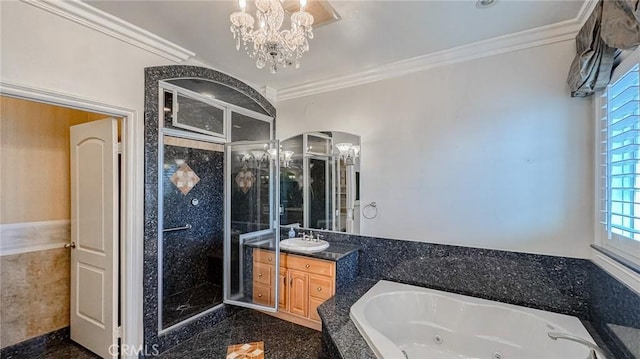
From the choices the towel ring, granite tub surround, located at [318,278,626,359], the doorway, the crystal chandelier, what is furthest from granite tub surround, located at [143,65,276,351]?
the towel ring

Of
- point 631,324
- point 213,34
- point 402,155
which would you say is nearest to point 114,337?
point 213,34

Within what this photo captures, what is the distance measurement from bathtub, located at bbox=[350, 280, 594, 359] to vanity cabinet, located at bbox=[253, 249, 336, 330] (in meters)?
0.49

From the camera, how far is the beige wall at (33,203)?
229 cm

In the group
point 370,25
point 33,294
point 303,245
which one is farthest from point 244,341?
point 370,25

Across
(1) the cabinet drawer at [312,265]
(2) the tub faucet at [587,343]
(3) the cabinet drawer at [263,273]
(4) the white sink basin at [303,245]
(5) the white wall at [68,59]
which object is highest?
(5) the white wall at [68,59]

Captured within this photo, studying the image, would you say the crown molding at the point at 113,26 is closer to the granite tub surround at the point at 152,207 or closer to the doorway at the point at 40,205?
the granite tub surround at the point at 152,207

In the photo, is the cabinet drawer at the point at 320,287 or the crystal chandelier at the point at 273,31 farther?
the cabinet drawer at the point at 320,287

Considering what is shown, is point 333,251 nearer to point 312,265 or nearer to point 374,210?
point 312,265

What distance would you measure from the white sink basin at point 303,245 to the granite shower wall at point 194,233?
2.88 ft

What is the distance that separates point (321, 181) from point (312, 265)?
3.28 feet

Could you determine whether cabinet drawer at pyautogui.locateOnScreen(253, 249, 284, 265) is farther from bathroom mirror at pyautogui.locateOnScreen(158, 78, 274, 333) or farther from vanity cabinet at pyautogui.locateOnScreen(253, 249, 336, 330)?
bathroom mirror at pyautogui.locateOnScreen(158, 78, 274, 333)

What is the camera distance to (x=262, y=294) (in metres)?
3.03

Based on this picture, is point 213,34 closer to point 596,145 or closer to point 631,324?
point 596,145

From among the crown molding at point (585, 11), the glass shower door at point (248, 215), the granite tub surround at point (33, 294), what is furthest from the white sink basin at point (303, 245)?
the crown molding at point (585, 11)
